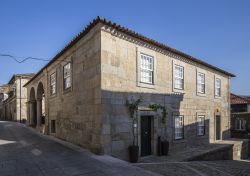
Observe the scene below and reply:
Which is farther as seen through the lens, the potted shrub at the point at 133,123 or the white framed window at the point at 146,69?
the white framed window at the point at 146,69

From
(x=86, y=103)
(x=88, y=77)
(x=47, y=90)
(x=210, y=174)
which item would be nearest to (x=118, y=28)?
(x=88, y=77)

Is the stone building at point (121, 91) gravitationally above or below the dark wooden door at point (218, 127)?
above

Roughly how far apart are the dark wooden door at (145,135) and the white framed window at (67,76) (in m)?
4.71

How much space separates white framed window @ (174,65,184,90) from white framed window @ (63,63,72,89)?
6403mm

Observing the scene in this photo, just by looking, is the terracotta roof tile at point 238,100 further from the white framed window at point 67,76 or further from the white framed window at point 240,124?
the white framed window at point 67,76

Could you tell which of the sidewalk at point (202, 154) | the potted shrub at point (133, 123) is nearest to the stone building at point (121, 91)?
the potted shrub at point (133, 123)

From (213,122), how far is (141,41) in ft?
35.3

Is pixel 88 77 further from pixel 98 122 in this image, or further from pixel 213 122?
pixel 213 122

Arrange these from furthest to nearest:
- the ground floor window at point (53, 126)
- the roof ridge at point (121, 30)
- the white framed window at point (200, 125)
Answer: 1. the white framed window at point (200, 125)
2. the ground floor window at point (53, 126)
3. the roof ridge at point (121, 30)

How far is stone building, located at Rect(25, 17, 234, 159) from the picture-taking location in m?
9.83

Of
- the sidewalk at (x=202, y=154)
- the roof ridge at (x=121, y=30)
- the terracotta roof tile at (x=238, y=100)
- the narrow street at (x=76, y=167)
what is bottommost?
the sidewalk at (x=202, y=154)

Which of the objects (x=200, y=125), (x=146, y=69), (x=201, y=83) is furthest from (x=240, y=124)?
(x=146, y=69)

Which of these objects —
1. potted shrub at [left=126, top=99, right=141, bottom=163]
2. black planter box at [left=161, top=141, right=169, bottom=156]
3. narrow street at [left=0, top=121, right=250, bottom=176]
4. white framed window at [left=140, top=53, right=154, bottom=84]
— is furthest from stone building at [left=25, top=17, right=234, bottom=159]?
narrow street at [left=0, top=121, right=250, bottom=176]

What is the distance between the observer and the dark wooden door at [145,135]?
38.4 ft
